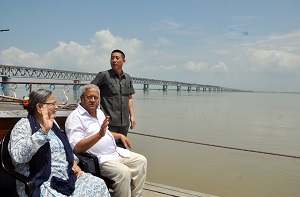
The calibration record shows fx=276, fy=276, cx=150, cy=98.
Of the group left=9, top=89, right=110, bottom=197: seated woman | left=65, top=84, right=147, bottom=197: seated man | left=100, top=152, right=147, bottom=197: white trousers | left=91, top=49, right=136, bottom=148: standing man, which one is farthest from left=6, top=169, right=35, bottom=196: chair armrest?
left=91, top=49, right=136, bottom=148: standing man

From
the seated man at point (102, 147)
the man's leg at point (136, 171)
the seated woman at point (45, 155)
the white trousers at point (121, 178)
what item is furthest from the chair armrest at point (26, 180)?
the man's leg at point (136, 171)

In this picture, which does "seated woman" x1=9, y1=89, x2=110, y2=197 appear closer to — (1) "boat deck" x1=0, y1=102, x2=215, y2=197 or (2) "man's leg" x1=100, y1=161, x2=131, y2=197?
(2) "man's leg" x1=100, y1=161, x2=131, y2=197

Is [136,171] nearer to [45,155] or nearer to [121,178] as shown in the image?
[121,178]

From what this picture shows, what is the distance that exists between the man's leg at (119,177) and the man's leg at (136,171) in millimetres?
210

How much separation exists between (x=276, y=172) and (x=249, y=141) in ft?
14.1

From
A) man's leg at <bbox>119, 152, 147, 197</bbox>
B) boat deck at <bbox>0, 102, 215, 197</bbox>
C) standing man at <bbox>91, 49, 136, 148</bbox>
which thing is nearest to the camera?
man's leg at <bbox>119, 152, 147, 197</bbox>

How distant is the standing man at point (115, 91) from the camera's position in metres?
3.75

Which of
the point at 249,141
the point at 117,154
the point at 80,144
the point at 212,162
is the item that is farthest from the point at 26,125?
the point at 249,141

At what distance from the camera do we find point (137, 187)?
284cm

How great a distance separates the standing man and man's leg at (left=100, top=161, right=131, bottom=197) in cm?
123

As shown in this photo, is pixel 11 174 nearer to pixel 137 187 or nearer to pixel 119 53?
pixel 137 187

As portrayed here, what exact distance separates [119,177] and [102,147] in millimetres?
Answer: 355

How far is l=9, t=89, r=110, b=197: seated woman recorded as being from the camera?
78.7 inches

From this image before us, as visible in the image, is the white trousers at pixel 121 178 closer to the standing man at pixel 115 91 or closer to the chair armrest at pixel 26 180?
the chair armrest at pixel 26 180
